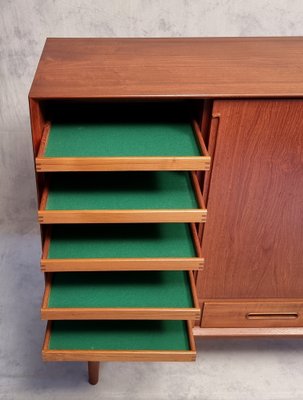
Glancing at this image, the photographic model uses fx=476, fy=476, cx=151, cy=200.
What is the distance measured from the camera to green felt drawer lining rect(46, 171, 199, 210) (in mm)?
824

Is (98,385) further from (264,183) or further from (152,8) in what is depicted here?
(152,8)

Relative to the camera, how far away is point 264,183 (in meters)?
0.88

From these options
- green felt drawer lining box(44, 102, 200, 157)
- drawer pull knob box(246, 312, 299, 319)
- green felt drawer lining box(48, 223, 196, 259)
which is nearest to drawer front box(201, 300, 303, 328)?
drawer pull knob box(246, 312, 299, 319)

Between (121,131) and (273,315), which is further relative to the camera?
(273,315)

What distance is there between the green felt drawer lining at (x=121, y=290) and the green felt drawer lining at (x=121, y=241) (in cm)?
9

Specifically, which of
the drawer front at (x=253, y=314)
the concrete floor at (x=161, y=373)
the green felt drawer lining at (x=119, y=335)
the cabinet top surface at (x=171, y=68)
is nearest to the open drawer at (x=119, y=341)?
the green felt drawer lining at (x=119, y=335)

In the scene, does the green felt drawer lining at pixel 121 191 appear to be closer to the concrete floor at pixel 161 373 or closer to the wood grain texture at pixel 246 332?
the wood grain texture at pixel 246 332

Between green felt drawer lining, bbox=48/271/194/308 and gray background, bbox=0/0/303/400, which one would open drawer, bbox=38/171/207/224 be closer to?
green felt drawer lining, bbox=48/271/194/308

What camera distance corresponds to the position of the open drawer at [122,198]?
0.79m

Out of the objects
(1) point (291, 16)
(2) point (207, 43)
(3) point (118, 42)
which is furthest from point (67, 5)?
(1) point (291, 16)

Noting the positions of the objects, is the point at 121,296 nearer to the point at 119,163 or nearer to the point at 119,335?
the point at 119,335

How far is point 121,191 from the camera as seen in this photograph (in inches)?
34.2

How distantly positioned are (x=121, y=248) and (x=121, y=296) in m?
0.10

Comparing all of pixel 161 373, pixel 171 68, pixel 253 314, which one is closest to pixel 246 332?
pixel 253 314
